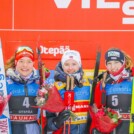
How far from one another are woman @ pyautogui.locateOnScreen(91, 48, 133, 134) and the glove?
0.23 metres

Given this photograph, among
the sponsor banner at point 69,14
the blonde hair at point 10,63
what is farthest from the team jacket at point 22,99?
the sponsor banner at point 69,14

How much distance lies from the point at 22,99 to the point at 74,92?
42 centimetres

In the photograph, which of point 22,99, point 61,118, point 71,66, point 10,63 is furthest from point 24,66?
point 61,118

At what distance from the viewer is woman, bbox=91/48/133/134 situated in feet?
10.7

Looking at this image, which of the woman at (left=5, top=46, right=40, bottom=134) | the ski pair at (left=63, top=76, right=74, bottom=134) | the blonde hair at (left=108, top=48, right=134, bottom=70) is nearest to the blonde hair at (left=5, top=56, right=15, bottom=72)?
the woman at (left=5, top=46, right=40, bottom=134)

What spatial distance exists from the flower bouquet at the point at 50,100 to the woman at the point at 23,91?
85mm

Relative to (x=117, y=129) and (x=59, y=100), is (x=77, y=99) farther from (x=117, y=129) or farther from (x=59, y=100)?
(x=117, y=129)

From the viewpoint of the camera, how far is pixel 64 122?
3271 millimetres

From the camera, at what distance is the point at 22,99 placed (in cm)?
332

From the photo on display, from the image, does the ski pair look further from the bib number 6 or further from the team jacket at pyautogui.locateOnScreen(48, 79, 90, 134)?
the bib number 6

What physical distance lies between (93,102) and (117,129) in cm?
29

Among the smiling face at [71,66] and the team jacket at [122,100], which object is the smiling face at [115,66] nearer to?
the team jacket at [122,100]

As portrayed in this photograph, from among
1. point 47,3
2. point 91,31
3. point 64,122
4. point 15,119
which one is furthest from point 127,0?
point 15,119

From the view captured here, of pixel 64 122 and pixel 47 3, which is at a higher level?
pixel 47 3
